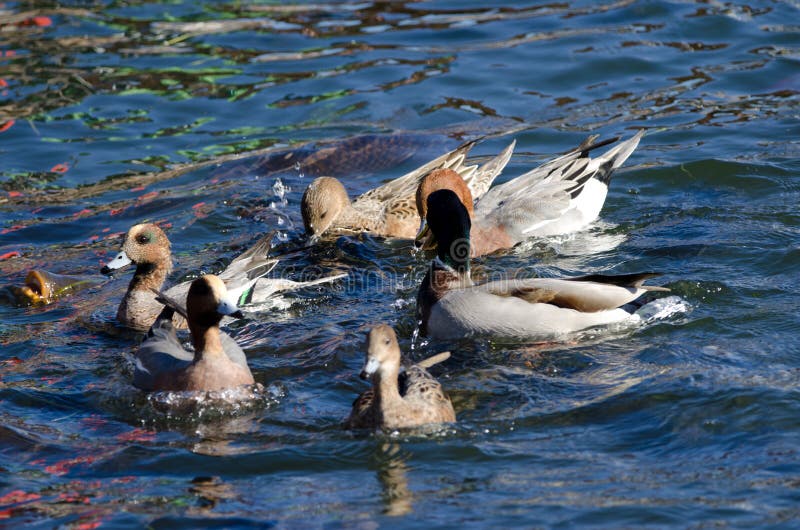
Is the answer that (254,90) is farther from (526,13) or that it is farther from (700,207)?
(700,207)

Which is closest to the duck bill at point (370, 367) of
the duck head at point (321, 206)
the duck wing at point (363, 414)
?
the duck wing at point (363, 414)

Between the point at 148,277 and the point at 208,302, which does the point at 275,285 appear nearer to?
the point at 148,277

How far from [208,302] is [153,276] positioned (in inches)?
74.9

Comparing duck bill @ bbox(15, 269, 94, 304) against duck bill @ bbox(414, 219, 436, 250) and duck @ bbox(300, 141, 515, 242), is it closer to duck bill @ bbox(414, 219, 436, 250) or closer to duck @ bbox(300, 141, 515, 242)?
duck @ bbox(300, 141, 515, 242)

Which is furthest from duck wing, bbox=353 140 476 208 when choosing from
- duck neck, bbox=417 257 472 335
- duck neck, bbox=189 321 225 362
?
duck neck, bbox=189 321 225 362

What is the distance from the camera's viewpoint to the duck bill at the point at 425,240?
9148 millimetres

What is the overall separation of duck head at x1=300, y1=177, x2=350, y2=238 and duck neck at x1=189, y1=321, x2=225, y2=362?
3.22 metres

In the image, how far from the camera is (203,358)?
21.2ft

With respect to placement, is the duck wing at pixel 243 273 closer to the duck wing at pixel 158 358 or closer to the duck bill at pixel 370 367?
the duck wing at pixel 158 358

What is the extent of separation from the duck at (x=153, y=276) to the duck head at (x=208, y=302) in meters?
1.33

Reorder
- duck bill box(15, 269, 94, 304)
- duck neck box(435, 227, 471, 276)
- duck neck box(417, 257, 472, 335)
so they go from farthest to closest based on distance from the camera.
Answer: duck bill box(15, 269, 94, 304) → duck neck box(435, 227, 471, 276) → duck neck box(417, 257, 472, 335)

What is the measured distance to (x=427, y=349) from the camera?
7277mm

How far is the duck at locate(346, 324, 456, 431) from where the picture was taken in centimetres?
570

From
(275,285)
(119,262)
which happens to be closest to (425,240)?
(275,285)
